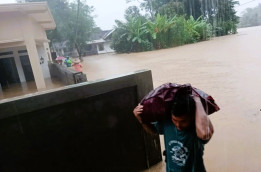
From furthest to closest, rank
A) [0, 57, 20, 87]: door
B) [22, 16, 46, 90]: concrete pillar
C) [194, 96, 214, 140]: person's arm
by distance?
[0, 57, 20, 87]: door < [22, 16, 46, 90]: concrete pillar < [194, 96, 214, 140]: person's arm

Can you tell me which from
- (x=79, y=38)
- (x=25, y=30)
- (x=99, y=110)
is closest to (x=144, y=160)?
(x=99, y=110)

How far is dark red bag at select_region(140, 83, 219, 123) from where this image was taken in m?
1.80

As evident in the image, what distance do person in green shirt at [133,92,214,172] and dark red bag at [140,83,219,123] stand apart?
52mm

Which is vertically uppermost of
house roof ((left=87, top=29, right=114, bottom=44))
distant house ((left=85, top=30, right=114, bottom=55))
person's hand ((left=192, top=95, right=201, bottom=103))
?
house roof ((left=87, top=29, right=114, bottom=44))

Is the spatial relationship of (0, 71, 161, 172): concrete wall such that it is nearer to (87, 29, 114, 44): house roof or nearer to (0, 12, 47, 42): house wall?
(0, 12, 47, 42): house wall

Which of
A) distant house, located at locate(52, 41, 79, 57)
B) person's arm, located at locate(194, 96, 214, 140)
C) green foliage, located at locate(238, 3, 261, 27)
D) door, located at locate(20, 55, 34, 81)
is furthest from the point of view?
green foliage, located at locate(238, 3, 261, 27)

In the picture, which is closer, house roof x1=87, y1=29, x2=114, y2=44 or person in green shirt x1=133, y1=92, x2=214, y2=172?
person in green shirt x1=133, y1=92, x2=214, y2=172

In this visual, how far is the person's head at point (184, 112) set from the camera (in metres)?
1.64

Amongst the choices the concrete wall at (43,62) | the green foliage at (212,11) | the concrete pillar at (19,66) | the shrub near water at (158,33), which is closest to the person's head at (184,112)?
the concrete pillar at (19,66)

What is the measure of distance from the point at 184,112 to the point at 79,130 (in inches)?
51.2

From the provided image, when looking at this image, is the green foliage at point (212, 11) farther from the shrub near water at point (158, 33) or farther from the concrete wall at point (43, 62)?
the concrete wall at point (43, 62)

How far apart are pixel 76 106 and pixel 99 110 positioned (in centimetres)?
26

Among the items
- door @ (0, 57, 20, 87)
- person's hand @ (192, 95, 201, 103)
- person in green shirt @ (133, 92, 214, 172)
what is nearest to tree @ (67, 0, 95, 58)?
door @ (0, 57, 20, 87)

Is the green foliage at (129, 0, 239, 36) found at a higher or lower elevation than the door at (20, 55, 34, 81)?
higher
